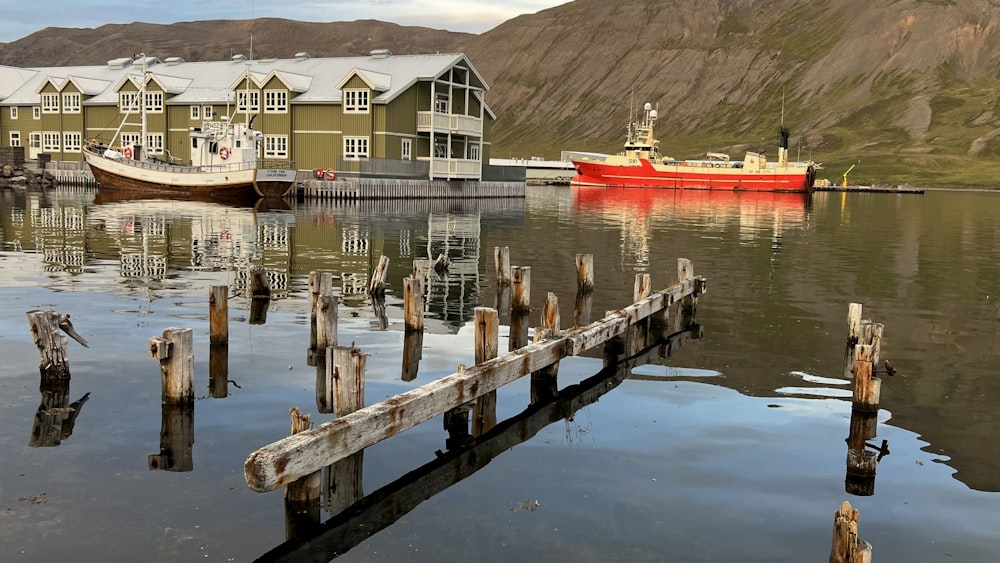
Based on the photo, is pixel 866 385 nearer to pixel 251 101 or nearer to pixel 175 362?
pixel 175 362

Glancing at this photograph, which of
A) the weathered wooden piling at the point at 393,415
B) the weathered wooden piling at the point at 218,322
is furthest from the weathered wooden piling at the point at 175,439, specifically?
the weathered wooden piling at the point at 218,322

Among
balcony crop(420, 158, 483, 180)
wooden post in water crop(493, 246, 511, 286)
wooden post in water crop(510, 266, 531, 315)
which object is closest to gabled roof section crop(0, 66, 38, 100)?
balcony crop(420, 158, 483, 180)

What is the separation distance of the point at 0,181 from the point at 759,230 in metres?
61.3

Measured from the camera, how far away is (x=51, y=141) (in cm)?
8469

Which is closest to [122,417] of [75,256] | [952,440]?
[952,440]

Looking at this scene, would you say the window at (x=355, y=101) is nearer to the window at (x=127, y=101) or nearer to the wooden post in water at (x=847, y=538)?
the window at (x=127, y=101)

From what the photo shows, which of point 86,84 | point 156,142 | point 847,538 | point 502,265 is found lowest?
point 847,538

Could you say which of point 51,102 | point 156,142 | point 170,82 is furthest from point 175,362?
point 51,102

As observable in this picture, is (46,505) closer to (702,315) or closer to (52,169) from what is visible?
(702,315)

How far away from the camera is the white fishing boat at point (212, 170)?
62.4 metres

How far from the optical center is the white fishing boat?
62438 mm

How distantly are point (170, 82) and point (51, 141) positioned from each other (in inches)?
→ 597

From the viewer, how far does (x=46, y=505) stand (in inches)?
382

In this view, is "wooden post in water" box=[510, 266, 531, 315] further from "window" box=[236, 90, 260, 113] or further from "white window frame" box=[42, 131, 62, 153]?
"white window frame" box=[42, 131, 62, 153]
